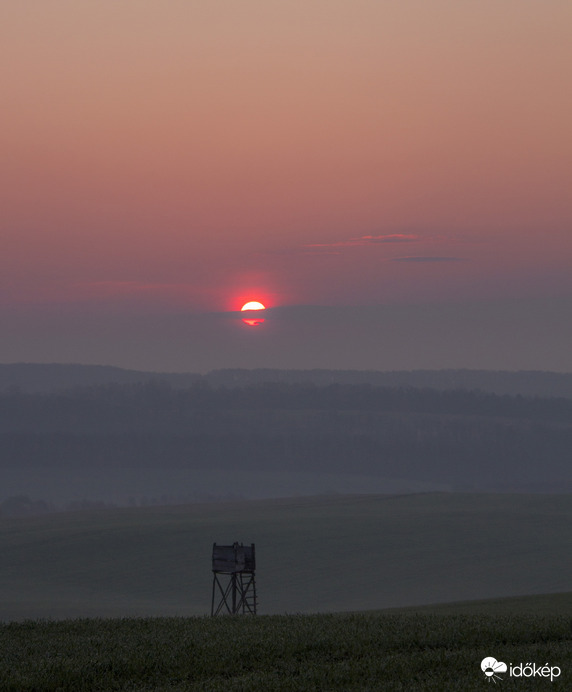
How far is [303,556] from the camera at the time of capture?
102375mm

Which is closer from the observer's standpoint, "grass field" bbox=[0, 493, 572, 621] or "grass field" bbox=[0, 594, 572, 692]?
"grass field" bbox=[0, 594, 572, 692]

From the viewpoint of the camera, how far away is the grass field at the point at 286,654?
16.7 meters

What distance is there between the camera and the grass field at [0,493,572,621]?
266 feet

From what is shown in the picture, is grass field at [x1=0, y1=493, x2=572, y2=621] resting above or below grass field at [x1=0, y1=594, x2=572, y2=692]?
above

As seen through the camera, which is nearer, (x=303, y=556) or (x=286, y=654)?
(x=286, y=654)

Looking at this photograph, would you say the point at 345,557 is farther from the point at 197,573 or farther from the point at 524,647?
the point at 524,647

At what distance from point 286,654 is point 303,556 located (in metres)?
85.2

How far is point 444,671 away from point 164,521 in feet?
393

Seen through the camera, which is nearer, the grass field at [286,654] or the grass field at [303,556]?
the grass field at [286,654]

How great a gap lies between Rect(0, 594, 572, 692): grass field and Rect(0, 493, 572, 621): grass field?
41.9 meters

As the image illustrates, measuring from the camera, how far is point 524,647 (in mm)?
19297

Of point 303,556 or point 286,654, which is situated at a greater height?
point 303,556

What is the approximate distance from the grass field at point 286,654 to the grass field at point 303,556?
41.9 meters

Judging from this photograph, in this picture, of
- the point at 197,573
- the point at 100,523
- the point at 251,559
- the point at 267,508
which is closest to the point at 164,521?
the point at 100,523
